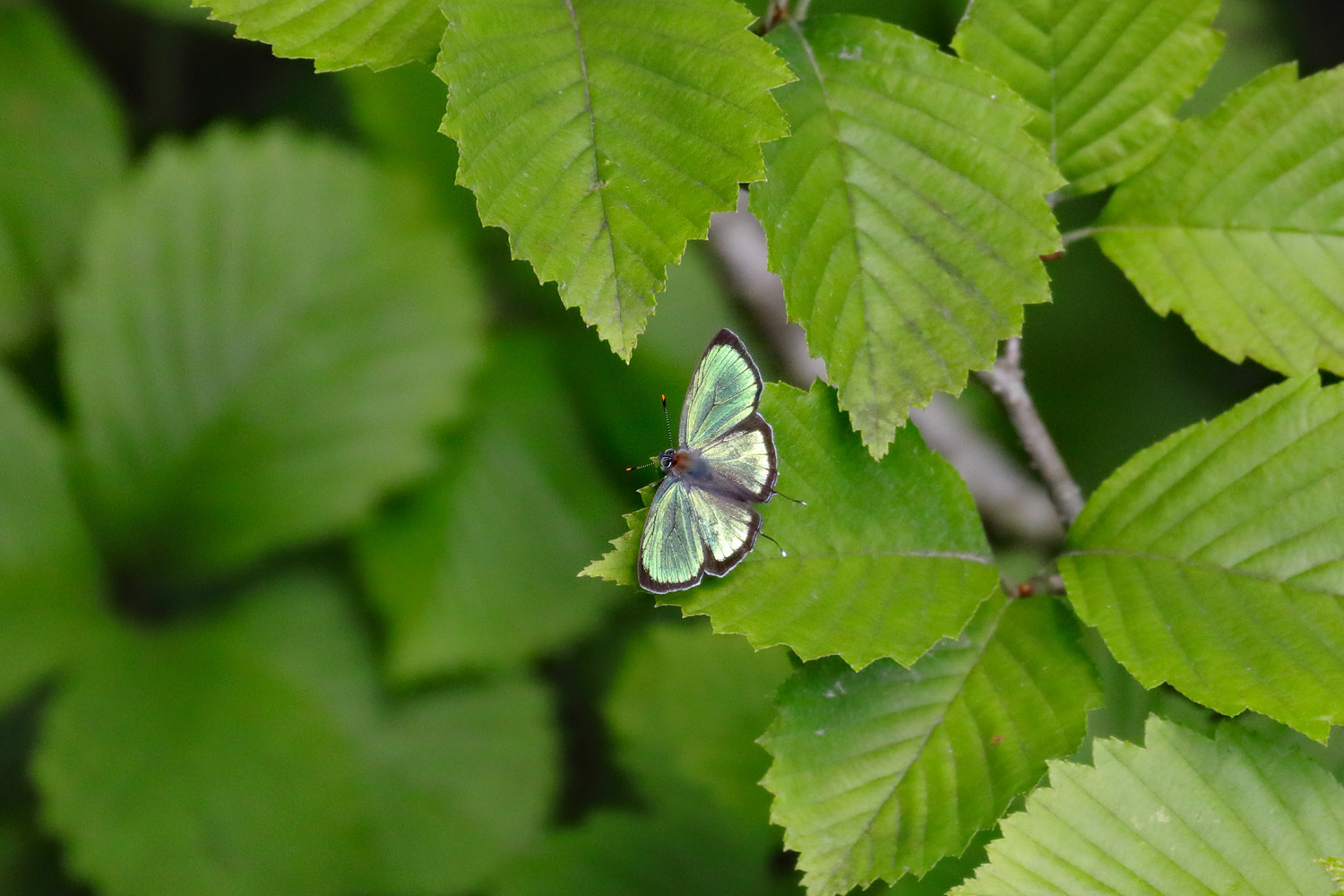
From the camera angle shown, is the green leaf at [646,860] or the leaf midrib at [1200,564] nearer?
the leaf midrib at [1200,564]

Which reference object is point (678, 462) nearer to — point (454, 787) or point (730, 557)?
point (730, 557)

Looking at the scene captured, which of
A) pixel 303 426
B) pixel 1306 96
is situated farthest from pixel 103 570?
pixel 1306 96

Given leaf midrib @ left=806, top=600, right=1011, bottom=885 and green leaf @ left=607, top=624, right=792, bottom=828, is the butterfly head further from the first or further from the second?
green leaf @ left=607, top=624, right=792, bottom=828

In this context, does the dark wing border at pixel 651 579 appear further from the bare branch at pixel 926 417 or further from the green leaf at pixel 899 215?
the bare branch at pixel 926 417

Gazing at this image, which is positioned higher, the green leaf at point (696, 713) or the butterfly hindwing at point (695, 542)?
the butterfly hindwing at point (695, 542)

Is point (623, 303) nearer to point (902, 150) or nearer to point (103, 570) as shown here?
point (902, 150)

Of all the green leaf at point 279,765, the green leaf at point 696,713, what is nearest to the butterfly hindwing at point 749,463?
the green leaf at point 696,713
